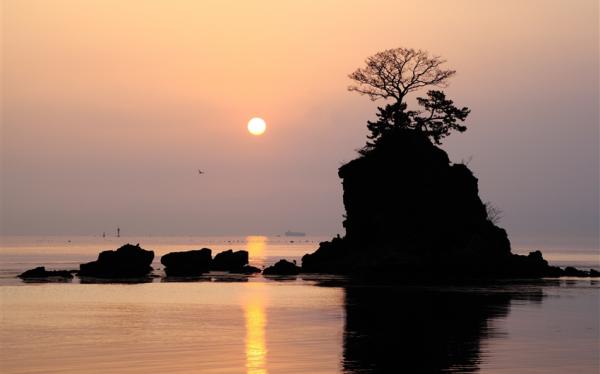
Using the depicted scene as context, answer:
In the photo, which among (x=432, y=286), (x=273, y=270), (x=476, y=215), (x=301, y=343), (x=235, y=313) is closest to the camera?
(x=301, y=343)

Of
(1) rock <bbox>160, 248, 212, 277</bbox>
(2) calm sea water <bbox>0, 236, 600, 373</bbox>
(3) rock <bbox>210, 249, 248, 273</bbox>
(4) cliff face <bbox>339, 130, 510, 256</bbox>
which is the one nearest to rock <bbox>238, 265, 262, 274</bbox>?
(3) rock <bbox>210, 249, 248, 273</bbox>

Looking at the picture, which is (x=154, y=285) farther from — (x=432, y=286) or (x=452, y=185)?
(x=452, y=185)

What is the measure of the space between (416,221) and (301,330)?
5851cm

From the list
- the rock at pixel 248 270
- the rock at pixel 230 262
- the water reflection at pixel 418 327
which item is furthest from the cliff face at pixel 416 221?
the water reflection at pixel 418 327

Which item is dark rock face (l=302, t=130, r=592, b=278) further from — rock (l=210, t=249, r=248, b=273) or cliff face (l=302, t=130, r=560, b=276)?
rock (l=210, t=249, r=248, b=273)

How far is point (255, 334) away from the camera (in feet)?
175

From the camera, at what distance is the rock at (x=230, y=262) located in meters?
132

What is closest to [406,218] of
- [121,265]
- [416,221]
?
[416,221]

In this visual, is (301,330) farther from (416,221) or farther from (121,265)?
(121,265)

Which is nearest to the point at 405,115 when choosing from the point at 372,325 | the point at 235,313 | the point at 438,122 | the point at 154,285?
the point at 438,122

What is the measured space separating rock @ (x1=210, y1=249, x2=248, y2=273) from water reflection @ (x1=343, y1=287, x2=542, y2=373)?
44.7m

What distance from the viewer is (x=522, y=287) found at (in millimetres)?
94500

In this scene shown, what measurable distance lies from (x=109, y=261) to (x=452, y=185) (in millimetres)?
39629

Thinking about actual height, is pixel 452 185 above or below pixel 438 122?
below
